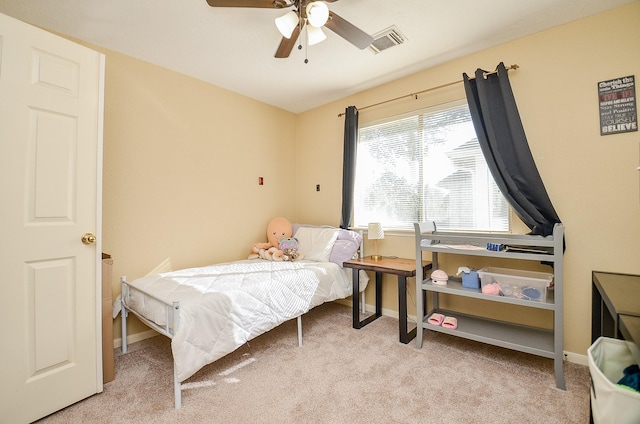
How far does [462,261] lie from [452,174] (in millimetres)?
820

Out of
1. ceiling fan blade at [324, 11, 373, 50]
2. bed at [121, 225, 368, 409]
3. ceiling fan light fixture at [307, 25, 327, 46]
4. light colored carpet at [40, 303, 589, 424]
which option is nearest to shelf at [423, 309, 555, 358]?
light colored carpet at [40, 303, 589, 424]

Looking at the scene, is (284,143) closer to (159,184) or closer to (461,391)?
(159,184)

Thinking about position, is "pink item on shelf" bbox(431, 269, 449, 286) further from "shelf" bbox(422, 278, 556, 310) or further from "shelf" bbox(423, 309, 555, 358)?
"shelf" bbox(423, 309, 555, 358)

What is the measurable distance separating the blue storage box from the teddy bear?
67.7 inches

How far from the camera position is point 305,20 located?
Result: 1.76 meters

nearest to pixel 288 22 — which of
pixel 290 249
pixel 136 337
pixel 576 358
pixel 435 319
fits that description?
pixel 290 249

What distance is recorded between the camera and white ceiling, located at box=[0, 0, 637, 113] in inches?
75.9

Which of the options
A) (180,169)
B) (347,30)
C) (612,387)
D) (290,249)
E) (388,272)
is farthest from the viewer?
(290,249)

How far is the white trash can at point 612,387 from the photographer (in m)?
0.84

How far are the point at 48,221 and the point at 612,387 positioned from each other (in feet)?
8.54

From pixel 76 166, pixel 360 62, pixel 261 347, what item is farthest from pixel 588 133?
pixel 76 166

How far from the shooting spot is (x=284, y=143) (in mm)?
3906

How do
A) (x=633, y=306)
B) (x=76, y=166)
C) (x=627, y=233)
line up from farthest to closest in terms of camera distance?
1. (x=627, y=233)
2. (x=76, y=166)
3. (x=633, y=306)

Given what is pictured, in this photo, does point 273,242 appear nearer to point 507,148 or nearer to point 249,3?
point 249,3
